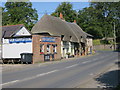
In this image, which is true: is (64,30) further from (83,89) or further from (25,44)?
(83,89)

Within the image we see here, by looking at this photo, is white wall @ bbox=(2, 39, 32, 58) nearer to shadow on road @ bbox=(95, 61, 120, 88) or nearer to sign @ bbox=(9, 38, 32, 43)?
sign @ bbox=(9, 38, 32, 43)

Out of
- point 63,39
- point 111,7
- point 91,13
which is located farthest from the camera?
point 91,13

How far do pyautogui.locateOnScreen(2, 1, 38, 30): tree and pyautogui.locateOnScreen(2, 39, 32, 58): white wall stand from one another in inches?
1283

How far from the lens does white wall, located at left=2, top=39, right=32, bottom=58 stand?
91.8ft

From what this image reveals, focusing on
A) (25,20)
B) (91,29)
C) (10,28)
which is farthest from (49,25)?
(91,29)

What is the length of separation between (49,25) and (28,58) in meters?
15.5

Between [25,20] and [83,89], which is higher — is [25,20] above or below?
above

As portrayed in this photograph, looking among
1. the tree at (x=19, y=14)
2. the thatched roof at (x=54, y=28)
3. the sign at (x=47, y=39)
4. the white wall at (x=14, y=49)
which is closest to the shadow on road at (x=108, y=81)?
the white wall at (x=14, y=49)

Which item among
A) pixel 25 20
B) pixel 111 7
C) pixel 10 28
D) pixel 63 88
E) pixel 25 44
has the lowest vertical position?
pixel 63 88

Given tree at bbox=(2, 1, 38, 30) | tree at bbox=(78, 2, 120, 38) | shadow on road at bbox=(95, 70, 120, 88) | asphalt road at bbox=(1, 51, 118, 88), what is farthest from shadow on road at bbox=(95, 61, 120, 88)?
tree at bbox=(78, 2, 120, 38)

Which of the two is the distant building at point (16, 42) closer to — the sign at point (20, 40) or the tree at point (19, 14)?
the sign at point (20, 40)

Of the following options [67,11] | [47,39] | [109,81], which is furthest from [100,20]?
[109,81]

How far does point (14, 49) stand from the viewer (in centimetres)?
2922

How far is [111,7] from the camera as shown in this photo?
243 ft
